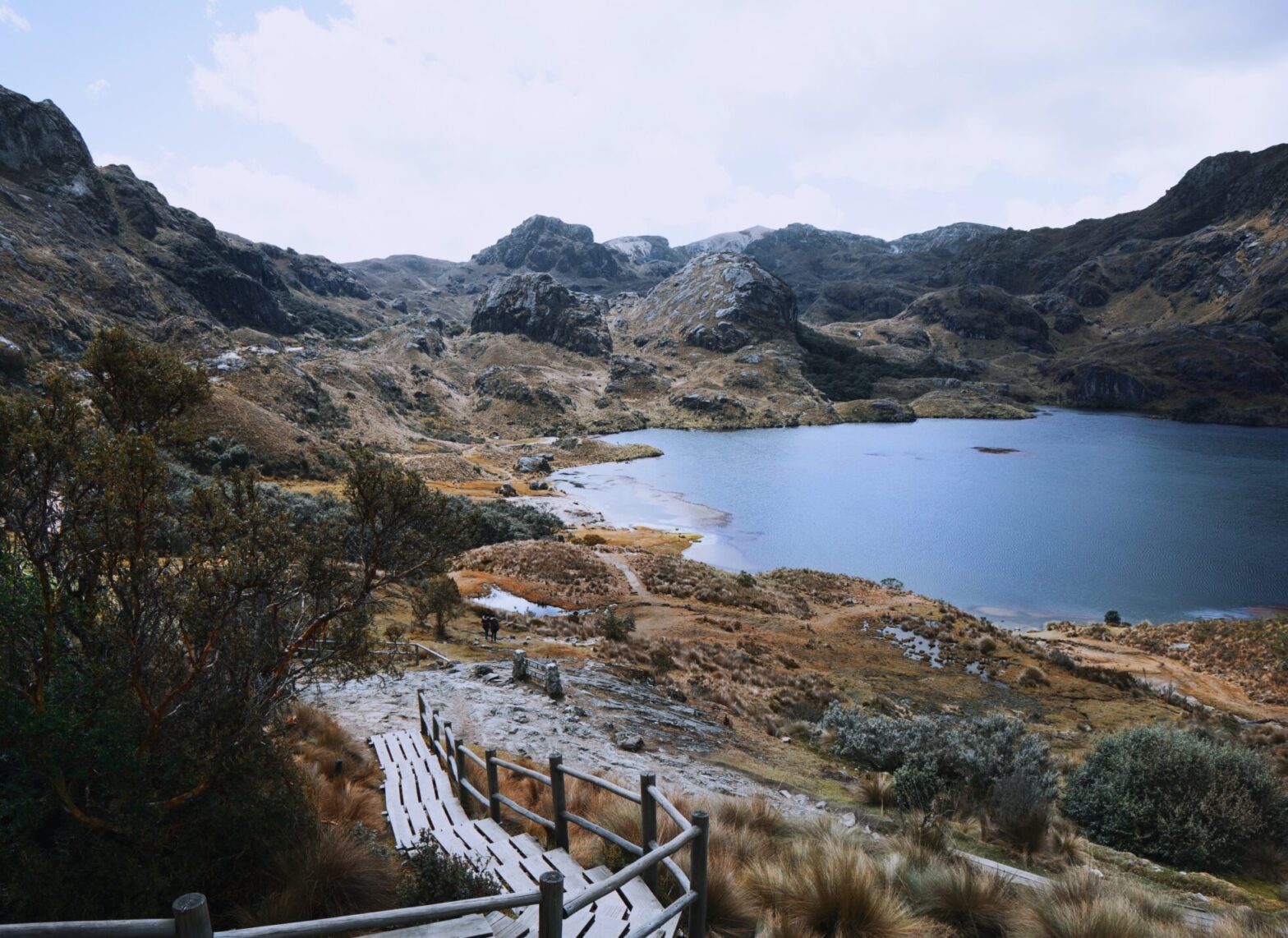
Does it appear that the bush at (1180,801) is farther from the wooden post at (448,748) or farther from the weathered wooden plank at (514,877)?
the wooden post at (448,748)

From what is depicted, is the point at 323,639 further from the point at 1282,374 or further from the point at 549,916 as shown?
the point at 1282,374

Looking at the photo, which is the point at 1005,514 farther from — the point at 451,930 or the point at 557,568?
the point at 451,930

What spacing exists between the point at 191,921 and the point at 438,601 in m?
18.9

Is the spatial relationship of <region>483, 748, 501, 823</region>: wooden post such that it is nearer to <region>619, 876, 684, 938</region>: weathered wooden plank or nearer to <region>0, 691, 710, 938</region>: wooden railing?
<region>0, 691, 710, 938</region>: wooden railing

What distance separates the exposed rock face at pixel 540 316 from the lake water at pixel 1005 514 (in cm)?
7045

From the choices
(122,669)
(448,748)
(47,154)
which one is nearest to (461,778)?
(448,748)

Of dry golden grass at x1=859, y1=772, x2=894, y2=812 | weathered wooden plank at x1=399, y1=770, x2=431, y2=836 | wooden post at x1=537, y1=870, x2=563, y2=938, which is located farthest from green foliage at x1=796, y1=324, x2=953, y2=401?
wooden post at x1=537, y1=870, x2=563, y2=938

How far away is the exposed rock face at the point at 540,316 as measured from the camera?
554 feet

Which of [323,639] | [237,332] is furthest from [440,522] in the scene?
[237,332]

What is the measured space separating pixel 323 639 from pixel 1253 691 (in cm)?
3365

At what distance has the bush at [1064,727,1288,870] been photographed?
360 inches

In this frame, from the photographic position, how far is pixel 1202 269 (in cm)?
19788

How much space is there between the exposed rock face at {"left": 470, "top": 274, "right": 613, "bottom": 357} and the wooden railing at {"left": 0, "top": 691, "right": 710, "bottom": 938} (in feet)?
541

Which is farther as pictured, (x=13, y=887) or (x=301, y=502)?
(x=301, y=502)
